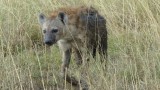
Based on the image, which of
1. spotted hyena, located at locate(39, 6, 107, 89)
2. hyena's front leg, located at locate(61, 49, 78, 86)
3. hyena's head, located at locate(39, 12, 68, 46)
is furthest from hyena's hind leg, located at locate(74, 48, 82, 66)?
hyena's head, located at locate(39, 12, 68, 46)

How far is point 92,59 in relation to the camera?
17.3 feet

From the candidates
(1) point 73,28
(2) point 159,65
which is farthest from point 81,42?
(2) point 159,65

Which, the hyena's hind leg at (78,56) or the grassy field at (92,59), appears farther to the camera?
the hyena's hind leg at (78,56)

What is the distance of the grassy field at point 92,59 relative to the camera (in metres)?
4.55

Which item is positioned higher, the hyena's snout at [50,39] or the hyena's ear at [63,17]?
the hyena's ear at [63,17]

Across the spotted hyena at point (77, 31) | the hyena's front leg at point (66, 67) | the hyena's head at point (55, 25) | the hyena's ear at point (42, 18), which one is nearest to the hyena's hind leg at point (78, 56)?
the spotted hyena at point (77, 31)

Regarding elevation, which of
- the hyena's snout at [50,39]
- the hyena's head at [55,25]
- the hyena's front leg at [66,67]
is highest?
the hyena's head at [55,25]

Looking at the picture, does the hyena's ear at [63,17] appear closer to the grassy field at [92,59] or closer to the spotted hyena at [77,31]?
the spotted hyena at [77,31]

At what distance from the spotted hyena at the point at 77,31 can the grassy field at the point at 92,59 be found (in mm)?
186

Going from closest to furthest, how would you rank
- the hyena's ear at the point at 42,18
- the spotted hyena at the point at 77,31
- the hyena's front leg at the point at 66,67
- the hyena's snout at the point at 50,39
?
the hyena's front leg at the point at 66,67
the hyena's snout at the point at 50,39
the spotted hyena at the point at 77,31
the hyena's ear at the point at 42,18

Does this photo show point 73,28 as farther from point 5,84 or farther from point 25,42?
point 5,84

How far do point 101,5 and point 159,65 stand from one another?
2104 millimetres

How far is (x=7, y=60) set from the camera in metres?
5.05

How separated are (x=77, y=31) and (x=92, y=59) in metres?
0.43
